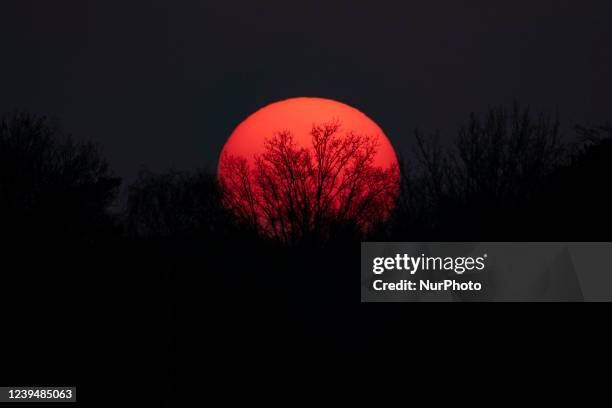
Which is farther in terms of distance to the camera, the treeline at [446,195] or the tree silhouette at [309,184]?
the tree silhouette at [309,184]

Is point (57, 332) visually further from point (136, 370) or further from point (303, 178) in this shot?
point (303, 178)

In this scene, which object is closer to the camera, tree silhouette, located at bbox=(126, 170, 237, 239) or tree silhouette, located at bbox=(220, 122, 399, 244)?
tree silhouette, located at bbox=(220, 122, 399, 244)

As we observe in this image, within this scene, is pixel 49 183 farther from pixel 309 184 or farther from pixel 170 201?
pixel 170 201

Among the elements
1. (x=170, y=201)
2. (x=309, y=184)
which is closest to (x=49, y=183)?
(x=309, y=184)

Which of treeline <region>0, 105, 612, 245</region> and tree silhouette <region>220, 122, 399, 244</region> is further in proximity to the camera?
tree silhouette <region>220, 122, 399, 244</region>

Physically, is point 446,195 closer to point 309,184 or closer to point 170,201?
point 309,184

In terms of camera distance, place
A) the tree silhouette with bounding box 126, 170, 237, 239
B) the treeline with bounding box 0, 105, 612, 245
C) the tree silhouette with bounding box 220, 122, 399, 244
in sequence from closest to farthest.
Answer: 1. the treeline with bounding box 0, 105, 612, 245
2. the tree silhouette with bounding box 220, 122, 399, 244
3. the tree silhouette with bounding box 126, 170, 237, 239

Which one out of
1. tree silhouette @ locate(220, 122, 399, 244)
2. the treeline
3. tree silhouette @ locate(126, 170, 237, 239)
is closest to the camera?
the treeline

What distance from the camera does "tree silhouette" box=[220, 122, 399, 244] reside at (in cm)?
4344

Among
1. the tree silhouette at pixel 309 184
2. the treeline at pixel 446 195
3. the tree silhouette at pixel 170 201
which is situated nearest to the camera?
the treeline at pixel 446 195

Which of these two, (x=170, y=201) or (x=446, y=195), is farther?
(x=170, y=201)

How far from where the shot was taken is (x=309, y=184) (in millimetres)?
46906

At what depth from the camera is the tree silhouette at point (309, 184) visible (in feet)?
143

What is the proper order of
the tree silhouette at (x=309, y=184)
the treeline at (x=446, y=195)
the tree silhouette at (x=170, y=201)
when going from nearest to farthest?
1. the treeline at (x=446, y=195)
2. the tree silhouette at (x=309, y=184)
3. the tree silhouette at (x=170, y=201)
